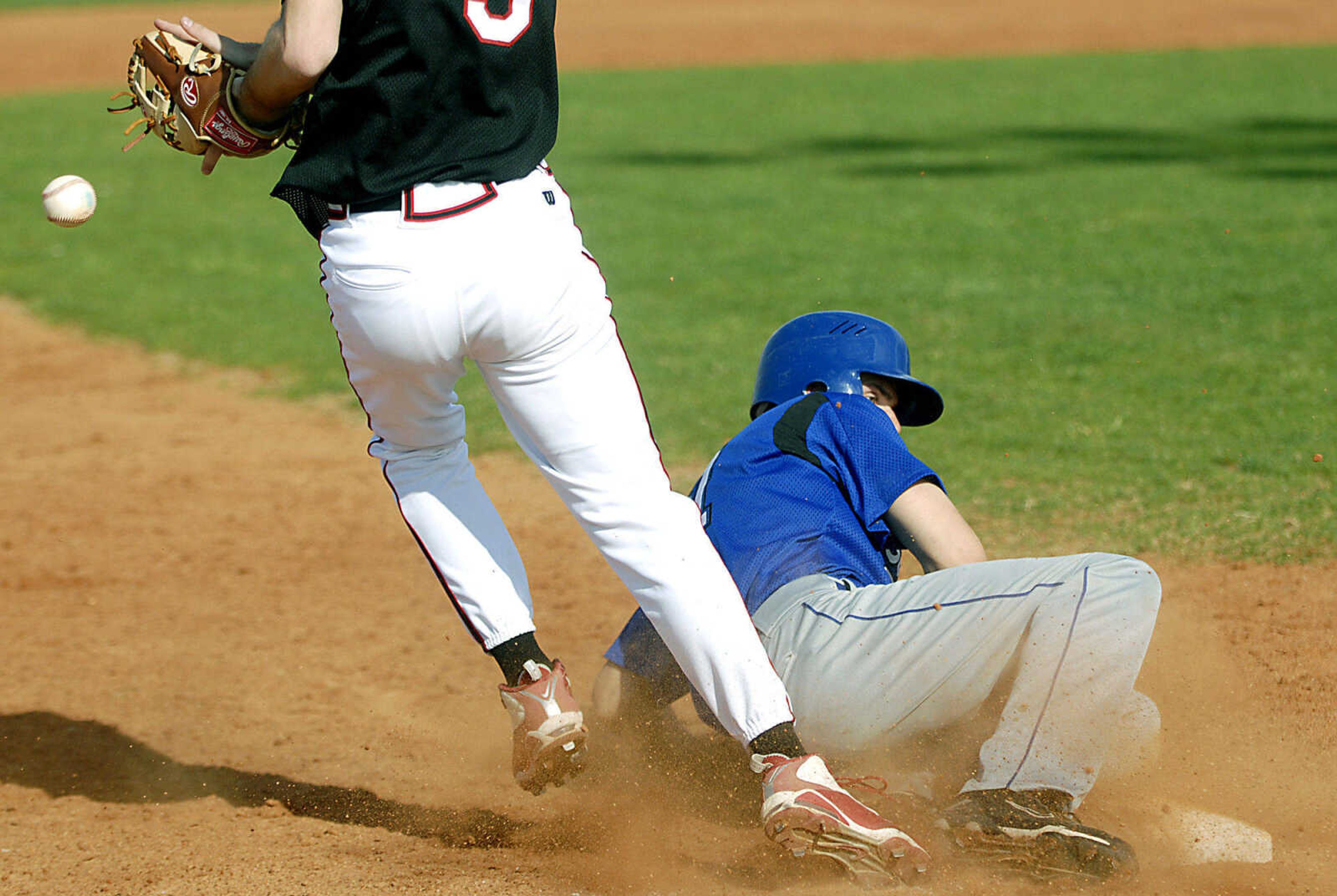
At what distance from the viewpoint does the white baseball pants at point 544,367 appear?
8.05ft

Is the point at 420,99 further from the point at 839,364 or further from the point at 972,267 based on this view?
the point at 972,267

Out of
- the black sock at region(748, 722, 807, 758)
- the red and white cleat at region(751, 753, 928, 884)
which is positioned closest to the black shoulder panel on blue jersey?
the black sock at region(748, 722, 807, 758)

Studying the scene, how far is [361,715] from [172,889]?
1.04 m

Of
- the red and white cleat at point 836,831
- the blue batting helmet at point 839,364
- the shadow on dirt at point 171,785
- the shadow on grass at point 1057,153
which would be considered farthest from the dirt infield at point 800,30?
the red and white cleat at point 836,831

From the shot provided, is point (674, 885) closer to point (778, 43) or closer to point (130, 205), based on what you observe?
point (130, 205)

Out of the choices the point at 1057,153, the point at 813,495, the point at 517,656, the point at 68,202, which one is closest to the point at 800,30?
the point at 1057,153

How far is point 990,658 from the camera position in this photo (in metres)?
2.64

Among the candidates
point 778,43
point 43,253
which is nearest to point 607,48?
point 778,43

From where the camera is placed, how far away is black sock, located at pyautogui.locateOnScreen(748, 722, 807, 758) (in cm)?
261

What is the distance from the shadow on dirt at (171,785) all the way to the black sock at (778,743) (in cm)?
72

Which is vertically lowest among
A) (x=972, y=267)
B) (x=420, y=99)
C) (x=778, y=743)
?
(x=972, y=267)

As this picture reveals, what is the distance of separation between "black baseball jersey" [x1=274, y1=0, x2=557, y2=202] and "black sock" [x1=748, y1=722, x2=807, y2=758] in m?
1.14

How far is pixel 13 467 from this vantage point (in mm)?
6121

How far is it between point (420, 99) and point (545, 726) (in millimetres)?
1226
